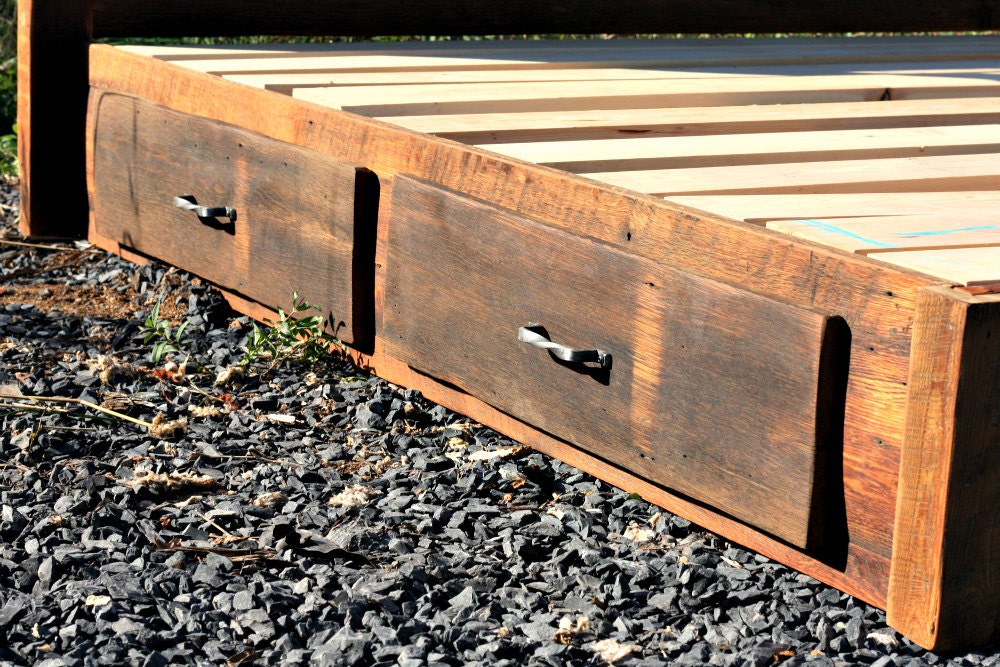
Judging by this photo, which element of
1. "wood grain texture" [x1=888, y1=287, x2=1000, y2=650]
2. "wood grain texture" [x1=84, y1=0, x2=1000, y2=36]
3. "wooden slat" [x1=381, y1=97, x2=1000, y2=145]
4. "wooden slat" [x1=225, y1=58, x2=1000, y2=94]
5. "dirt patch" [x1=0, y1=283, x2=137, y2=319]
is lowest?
"dirt patch" [x1=0, y1=283, x2=137, y2=319]

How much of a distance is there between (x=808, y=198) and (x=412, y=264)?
84cm

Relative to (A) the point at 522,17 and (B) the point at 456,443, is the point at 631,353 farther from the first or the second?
(A) the point at 522,17

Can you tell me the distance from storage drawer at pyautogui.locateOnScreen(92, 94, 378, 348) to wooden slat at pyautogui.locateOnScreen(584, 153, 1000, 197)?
2.30ft

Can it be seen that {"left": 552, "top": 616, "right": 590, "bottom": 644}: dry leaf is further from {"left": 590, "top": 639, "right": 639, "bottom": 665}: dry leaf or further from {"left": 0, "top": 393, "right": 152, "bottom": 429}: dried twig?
{"left": 0, "top": 393, "right": 152, "bottom": 429}: dried twig

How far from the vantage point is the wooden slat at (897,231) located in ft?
6.85

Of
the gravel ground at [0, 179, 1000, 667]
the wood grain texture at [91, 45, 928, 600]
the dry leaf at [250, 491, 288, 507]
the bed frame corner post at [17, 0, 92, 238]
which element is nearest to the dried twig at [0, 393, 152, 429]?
the gravel ground at [0, 179, 1000, 667]

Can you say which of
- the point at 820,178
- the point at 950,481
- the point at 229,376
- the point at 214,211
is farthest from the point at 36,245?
the point at 950,481

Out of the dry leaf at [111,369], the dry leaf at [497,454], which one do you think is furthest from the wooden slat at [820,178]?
the dry leaf at [111,369]

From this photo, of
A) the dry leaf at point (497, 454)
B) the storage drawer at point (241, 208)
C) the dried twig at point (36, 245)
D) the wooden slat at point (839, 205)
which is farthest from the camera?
the dried twig at point (36, 245)

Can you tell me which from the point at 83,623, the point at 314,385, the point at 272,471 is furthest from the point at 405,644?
the point at 314,385

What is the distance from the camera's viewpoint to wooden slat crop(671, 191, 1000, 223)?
90.2 inches

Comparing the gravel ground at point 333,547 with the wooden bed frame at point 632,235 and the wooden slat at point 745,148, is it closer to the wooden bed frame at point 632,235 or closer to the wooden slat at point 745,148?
the wooden bed frame at point 632,235

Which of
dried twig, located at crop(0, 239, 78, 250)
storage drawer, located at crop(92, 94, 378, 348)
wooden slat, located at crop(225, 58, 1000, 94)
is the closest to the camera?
storage drawer, located at crop(92, 94, 378, 348)

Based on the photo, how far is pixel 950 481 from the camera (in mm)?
1839
